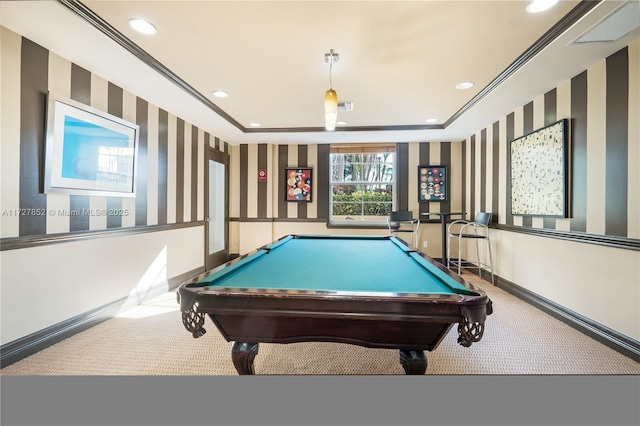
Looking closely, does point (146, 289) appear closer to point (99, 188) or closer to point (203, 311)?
point (99, 188)

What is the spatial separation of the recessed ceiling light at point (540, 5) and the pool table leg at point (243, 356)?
105 inches

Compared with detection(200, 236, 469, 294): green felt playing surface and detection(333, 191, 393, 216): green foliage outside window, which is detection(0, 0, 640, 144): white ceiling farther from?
detection(333, 191, 393, 216): green foliage outside window

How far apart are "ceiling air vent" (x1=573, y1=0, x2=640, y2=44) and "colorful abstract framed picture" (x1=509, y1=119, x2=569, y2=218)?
0.85m

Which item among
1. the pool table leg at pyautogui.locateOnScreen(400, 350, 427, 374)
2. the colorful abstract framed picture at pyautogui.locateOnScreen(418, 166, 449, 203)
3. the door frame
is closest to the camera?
the pool table leg at pyautogui.locateOnScreen(400, 350, 427, 374)

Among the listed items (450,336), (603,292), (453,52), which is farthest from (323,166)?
(603,292)

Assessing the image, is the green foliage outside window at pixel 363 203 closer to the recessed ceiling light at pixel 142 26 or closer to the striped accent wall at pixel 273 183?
the striped accent wall at pixel 273 183

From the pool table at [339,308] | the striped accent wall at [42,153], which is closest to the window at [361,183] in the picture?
the striped accent wall at [42,153]

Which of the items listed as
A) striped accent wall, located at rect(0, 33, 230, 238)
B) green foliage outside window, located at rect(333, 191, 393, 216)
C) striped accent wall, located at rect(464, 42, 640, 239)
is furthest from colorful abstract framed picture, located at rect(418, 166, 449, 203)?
striped accent wall, located at rect(0, 33, 230, 238)

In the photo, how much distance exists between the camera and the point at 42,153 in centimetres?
216

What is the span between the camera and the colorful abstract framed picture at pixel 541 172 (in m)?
2.74

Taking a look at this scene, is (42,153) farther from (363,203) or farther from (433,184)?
(433,184)

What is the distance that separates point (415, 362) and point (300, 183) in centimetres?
446

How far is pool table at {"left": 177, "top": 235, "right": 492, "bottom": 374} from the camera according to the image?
3.76 feet

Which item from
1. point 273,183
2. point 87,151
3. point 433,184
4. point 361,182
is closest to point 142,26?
point 87,151
